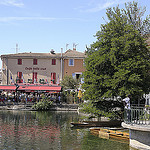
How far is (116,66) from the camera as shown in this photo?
90.0ft

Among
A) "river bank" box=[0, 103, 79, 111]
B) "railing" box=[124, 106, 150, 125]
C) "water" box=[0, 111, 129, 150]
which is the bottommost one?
"water" box=[0, 111, 129, 150]

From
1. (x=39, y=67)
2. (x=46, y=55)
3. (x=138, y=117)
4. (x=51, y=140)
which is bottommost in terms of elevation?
(x=51, y=140)

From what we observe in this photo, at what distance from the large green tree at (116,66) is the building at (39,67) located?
107 ft

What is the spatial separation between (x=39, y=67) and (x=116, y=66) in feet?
120

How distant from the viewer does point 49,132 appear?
26.4 meters

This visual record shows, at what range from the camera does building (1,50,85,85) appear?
62.0 meters

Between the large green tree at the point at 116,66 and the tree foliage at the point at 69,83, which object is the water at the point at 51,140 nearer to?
the large green tree at the point at 116,66

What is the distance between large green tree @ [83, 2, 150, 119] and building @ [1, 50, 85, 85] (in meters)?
32.7

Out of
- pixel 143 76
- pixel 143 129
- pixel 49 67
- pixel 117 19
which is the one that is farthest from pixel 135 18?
pixel 49 67

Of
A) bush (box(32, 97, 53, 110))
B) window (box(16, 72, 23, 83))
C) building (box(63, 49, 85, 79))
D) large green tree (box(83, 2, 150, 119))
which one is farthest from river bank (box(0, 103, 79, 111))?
large green tree (box(83, 2, 150, 119))

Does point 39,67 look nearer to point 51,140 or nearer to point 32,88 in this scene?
point 32,88

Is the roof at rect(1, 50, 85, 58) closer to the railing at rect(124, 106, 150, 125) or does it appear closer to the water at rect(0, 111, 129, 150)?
the water at rect(0, 111, 129, 150)

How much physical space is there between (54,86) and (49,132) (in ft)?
101

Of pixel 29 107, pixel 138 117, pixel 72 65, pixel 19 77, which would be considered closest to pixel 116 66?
pixel 138 117
